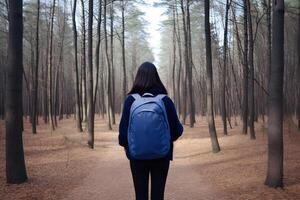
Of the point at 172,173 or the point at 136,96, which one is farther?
the point at 172,173

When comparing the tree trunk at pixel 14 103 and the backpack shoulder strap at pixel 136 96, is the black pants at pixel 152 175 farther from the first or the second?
the tree trunk at pixel 14 103

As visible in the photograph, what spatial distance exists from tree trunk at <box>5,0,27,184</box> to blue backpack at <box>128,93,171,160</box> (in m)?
5.83

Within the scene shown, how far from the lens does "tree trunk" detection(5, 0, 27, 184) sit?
8470mm

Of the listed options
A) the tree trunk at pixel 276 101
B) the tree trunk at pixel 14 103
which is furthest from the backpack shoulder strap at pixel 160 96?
the tree trunk at pixel 14 103

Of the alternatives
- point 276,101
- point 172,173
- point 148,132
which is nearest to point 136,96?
point 148,132

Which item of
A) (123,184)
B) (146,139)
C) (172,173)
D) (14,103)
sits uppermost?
(14,103)

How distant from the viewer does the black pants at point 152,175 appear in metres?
3.47

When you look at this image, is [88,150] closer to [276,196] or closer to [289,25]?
[276,196]

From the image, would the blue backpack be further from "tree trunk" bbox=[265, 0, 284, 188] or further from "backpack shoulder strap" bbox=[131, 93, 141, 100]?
"tree trunk" bbox=[265, 0, 284, 188]

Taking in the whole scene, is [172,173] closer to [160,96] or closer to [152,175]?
[152,175]

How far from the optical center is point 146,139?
11.1 feet

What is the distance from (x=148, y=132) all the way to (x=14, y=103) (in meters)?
5.98

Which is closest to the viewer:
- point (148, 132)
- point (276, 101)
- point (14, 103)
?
point (148, 132)

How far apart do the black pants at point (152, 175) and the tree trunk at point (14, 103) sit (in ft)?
18.9
